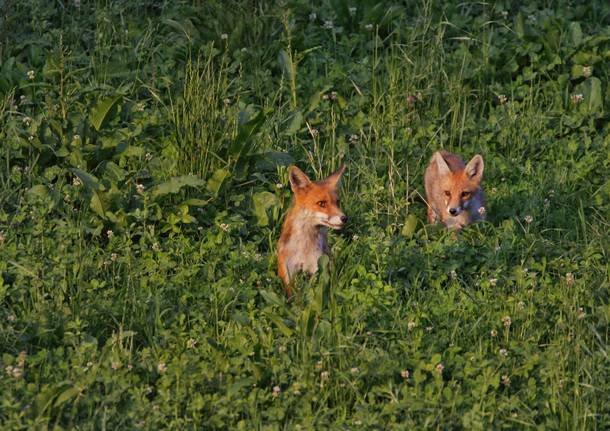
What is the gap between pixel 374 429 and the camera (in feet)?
19.0

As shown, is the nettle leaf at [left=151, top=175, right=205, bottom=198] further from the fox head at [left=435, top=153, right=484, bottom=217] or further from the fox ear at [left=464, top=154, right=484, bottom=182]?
the fox ear at [left=464, top=154, right=484, bottom=182]

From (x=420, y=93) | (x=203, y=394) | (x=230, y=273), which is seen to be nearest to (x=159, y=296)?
Result: (x=230, y=273)

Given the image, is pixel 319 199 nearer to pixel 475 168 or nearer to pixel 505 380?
pixel 475 168

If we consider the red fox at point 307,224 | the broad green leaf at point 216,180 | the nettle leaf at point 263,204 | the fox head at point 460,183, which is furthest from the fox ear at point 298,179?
the fox head at point 460,183

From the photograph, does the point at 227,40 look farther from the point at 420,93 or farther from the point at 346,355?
Result: the point at 346,355

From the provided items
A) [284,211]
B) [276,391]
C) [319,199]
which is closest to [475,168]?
[284,211]

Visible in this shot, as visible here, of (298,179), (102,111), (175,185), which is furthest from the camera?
(102,111)

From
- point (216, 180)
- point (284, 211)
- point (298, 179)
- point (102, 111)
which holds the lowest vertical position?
point (284, 211)

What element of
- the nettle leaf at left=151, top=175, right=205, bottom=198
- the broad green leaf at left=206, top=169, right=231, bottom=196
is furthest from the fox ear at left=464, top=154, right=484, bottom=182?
the nettle leaf at left=151, top=175, right=205, bottom=198

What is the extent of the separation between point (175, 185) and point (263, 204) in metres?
0.62

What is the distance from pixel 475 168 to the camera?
28.6 feet

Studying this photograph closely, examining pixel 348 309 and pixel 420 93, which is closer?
pixel 348 309

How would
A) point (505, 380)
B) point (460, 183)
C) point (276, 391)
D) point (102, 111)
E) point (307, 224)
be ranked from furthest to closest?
point (460, 183)
point (102, 111)
point (307, 224)
point (505, 380)
point (276, 391)

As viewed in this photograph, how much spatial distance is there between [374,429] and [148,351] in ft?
4.33
